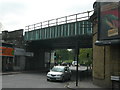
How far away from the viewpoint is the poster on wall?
1457cm

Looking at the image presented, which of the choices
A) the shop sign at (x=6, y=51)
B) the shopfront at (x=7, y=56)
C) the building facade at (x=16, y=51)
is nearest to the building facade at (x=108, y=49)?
the shop sign at (x=6, y=51)

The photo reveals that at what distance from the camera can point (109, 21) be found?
15.3 meters

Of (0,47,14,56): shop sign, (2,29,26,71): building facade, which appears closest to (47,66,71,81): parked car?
(0,47,14,56): shop sign

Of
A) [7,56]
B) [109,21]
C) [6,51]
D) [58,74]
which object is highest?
[109,21]

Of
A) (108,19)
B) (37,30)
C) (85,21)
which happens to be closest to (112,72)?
(108,19)

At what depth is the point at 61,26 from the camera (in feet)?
93.6

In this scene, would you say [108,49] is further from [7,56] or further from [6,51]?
[7,56]

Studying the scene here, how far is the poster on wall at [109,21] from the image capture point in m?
14.6

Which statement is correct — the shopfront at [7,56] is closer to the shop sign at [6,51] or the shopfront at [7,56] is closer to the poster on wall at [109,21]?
the shop sign at [6,51]

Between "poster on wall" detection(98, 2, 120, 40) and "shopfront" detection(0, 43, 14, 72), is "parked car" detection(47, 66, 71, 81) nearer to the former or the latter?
"poster on wall" detection(98, 2, 120, 40)

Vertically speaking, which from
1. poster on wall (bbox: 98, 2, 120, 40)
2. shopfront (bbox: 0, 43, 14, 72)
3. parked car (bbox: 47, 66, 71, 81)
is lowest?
parked car (bbox: 47, 66, 71, 81)

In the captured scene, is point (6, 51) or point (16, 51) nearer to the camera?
point (6, 51)

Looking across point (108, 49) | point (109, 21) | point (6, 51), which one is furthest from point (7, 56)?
point (109, 21)

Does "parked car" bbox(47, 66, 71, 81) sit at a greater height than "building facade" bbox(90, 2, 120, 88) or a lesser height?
lesser
